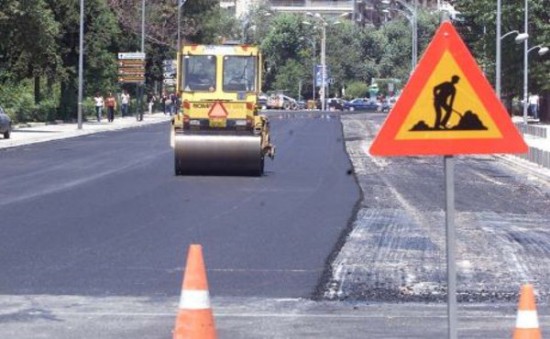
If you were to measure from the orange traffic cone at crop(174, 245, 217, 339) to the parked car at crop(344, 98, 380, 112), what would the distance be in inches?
4202

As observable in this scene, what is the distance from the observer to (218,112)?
31312mm

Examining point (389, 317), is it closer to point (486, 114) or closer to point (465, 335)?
point (465, 335)

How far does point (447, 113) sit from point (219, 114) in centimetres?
2358

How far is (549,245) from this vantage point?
18047 mm

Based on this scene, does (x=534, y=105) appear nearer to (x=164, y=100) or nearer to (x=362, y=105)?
(x=164, y=100)

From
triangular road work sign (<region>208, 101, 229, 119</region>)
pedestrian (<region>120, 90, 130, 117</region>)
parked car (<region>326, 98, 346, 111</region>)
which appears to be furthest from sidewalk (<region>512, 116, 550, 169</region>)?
parked car (<region>326, 98, 346, 111</region>)

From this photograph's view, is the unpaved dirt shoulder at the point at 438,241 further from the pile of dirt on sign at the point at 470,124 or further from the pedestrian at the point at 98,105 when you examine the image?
the pedestrian at the point at 98,105

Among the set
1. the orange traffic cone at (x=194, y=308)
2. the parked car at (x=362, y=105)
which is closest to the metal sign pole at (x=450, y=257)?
the orange traffic cone at (x=194, y=308)

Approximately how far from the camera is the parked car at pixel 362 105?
11600cm

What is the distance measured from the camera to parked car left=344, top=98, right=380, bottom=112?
11600 centimetres

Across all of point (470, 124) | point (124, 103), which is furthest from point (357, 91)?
point (470, 124)

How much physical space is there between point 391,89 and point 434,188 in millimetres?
84993

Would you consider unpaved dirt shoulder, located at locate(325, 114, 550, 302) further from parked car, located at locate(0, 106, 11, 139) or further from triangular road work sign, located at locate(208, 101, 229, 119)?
parked car, located at locate(0, 106, 11, 139)

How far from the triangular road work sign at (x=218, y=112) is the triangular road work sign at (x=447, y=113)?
77.0 ft
